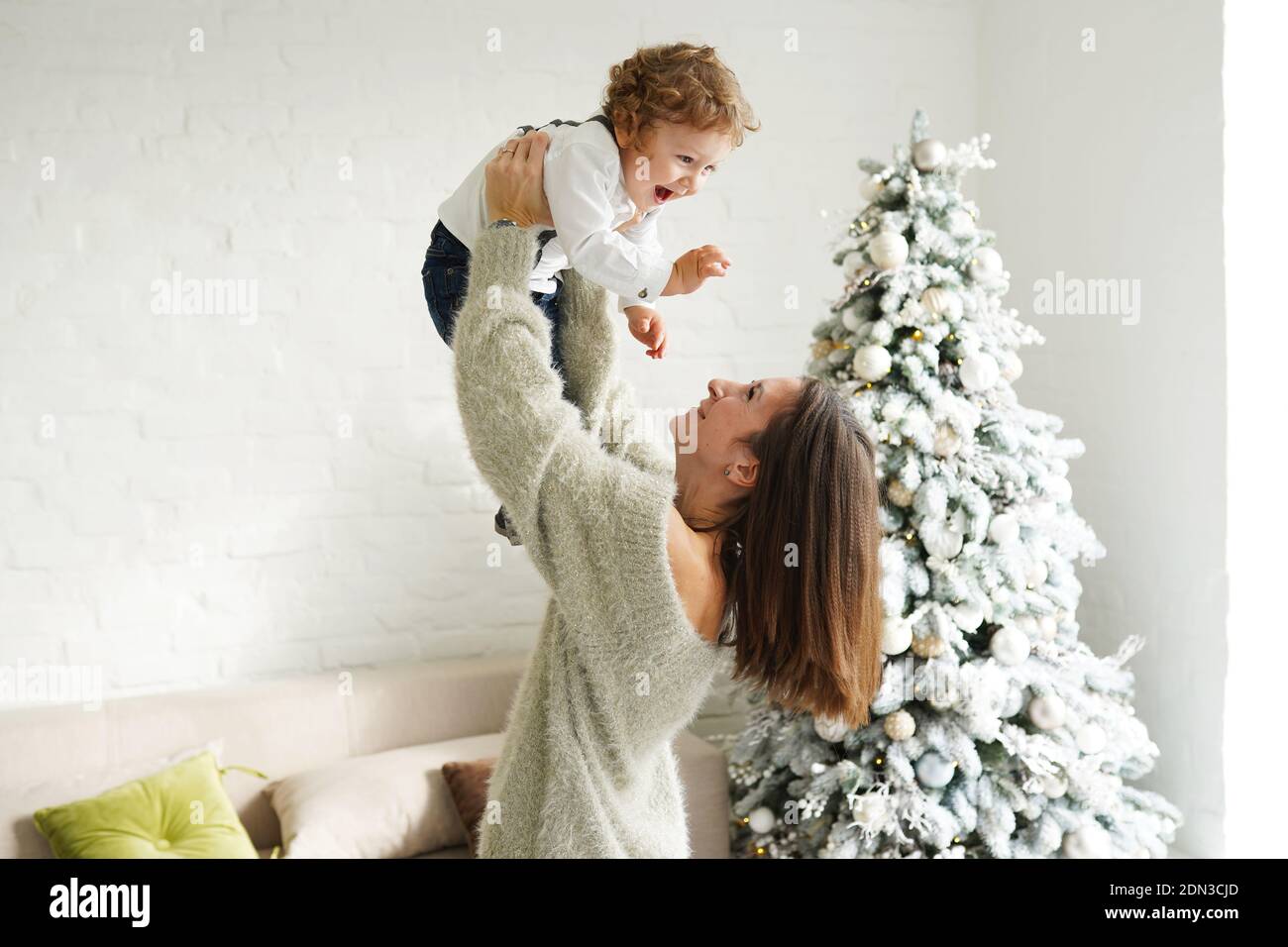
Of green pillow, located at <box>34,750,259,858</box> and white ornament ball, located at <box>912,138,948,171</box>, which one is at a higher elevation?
white ornament ball, located at <box>912,138,948,171</box>

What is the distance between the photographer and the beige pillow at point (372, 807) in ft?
8.00

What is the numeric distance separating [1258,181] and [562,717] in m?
2.17

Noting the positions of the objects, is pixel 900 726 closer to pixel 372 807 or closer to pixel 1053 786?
pixel 1053 786

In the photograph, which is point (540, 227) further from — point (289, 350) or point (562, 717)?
point (289, 350)

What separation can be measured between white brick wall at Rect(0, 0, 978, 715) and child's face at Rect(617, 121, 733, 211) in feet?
5.57

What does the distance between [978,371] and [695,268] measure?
1.23 m

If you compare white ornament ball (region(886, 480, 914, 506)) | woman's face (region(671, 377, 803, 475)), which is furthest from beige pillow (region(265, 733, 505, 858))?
woman's face (region(671, 377, 803, 475))

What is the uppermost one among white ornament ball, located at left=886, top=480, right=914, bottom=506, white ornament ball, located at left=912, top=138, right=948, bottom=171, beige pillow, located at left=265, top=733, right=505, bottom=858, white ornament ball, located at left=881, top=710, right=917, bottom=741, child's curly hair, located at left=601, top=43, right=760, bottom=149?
white ornament ball, located at left=912, top=138, right=948, bottom=171

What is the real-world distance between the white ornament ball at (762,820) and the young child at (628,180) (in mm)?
1476

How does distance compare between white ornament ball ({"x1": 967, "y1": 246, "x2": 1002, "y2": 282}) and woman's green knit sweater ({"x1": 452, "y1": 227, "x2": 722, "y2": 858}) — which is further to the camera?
white ornament ball ({"x1": 967, "y1": 246, "x2": 1002, "y2": 282})

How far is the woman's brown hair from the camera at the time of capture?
127 cm

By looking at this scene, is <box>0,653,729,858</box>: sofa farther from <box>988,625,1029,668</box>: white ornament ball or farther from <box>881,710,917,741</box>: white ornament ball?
<box>988,625,1029,668</box>: white ornament ball

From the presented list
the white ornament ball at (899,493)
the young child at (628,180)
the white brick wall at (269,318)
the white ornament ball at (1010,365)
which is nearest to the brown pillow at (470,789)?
the white brick wall at (269,318)
